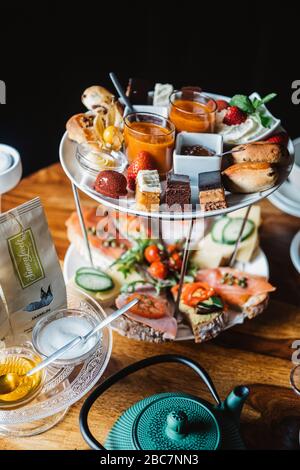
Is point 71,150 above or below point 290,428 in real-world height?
above

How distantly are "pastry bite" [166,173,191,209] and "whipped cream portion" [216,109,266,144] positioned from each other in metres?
0.26

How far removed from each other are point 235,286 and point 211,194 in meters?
0.35

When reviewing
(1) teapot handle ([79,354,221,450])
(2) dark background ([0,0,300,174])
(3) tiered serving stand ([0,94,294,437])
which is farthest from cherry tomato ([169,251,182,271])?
(2) dark background ([0,0,300,174])

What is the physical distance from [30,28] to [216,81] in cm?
101

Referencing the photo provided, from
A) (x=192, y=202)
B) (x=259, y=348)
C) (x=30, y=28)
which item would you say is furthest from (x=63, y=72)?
(x=259, y=348)

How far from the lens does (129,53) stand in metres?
2.70

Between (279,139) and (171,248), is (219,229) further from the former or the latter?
(279,139)

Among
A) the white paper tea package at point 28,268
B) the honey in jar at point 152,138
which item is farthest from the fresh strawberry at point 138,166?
the white paper tea package at point 28,268

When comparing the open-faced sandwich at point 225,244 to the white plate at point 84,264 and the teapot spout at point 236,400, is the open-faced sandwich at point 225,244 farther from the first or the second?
the teapot spout at point 236,400

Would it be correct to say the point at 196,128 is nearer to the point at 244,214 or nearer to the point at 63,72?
the point at 244,214

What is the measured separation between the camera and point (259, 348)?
1.38 meters

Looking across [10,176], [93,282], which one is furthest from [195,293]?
[10,176]
